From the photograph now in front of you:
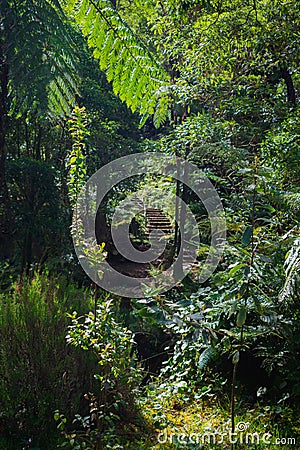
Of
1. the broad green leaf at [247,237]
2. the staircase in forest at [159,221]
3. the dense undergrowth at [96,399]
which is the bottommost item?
the dense undergrowth at [96,399]

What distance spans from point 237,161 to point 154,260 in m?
2.44

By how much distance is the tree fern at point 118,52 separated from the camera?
190 centimetres

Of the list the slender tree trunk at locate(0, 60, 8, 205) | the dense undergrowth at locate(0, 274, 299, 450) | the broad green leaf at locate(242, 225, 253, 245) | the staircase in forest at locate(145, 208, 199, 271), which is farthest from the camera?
the staircase in forest at locate(145, 208, 199, 271)

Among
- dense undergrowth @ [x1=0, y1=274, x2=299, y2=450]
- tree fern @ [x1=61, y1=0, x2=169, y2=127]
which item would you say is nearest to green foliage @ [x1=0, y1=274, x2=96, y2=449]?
dense undergrowth @ [x1=0, y1=274, x2=299, y2=450]

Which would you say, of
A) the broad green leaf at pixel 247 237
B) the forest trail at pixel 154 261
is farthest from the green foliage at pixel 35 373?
the forest trail at pixel 154 261

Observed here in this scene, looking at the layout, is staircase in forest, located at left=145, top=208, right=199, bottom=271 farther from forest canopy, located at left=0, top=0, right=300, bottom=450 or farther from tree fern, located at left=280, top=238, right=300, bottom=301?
tree fern, located at left=280, top=238, right=300, bottom=301

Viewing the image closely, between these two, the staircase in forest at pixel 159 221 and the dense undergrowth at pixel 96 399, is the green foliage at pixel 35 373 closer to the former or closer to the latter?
the dense undergrowth at pixel 96 399

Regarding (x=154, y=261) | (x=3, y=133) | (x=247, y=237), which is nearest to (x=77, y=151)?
(x=247, y=237)

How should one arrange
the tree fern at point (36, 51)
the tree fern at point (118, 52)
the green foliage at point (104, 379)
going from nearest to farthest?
the tree fern at point (118, 52) → the green foliage at point (104, 379) → the tree fern at point (36, 51)

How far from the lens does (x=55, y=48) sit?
2320 mm

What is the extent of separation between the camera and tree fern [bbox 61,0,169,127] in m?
1.90

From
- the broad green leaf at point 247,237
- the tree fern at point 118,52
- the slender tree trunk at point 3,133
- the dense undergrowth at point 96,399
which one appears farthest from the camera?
the slender tree trunk at point 3,133

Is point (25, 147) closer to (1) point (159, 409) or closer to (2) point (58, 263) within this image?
(2) point (58, 263)

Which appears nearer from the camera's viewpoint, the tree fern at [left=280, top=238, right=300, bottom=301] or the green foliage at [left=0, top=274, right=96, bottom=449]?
the tree fern at [left=280, top=238, right=300, bottom=301]
